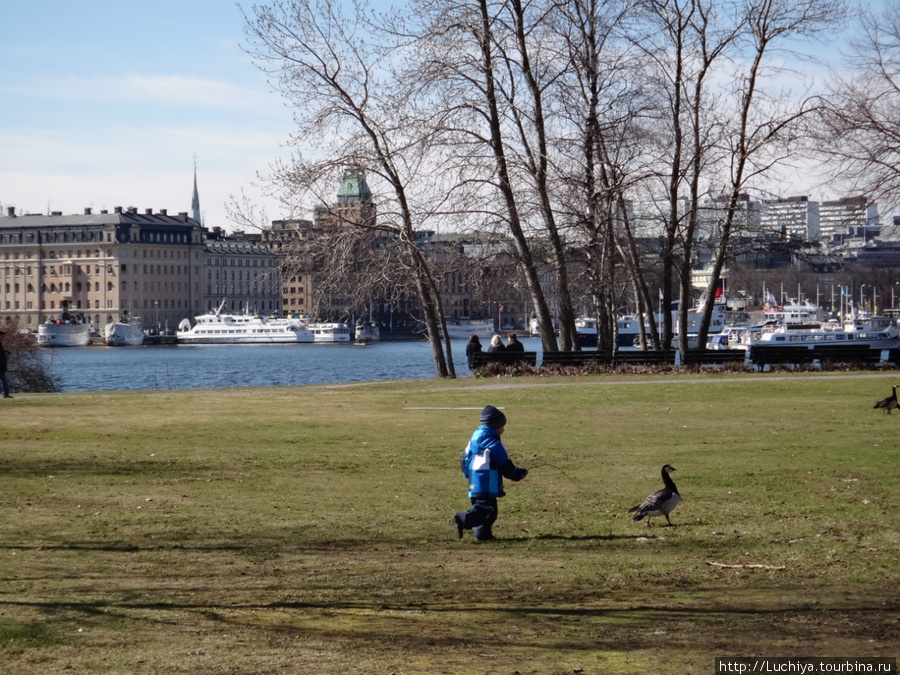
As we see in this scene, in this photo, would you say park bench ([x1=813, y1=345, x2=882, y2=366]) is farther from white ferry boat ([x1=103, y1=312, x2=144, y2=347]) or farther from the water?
white ferry boat ([x1=103, y1=312, x2=144, y2=347])

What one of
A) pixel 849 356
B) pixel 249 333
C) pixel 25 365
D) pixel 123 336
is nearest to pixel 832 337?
pixel 849 356

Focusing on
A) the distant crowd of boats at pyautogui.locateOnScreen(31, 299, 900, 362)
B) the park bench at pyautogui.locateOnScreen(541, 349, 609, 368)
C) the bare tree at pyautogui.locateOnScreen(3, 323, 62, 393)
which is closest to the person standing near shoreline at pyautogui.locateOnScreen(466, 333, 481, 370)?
the park bench at pyautogui.locateOnScreen(541, 349, 609, 368)

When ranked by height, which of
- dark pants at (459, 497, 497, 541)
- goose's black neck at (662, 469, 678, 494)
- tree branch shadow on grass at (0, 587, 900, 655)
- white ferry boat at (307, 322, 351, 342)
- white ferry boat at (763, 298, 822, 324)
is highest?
white ferry boat at (763, 298, 822, 324)

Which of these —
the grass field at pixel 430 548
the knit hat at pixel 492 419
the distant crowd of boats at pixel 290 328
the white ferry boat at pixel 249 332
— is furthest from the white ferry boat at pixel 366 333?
the knit hat at pixel 492 419

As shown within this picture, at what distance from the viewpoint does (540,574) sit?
35.3ft

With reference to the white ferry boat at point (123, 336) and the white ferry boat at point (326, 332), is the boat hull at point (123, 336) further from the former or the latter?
the white ferry boat at point (326, 332)

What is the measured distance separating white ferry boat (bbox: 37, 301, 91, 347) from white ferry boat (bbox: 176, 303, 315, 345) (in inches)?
567

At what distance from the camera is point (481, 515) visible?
12.3m

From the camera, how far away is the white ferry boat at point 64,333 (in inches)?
6949

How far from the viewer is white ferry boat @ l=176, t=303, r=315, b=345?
173 m

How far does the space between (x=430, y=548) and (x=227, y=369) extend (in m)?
92.2

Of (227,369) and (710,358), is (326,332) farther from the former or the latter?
(710,358)

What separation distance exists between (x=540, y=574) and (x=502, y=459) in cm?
167

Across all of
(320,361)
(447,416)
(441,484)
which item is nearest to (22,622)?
(441,484)
